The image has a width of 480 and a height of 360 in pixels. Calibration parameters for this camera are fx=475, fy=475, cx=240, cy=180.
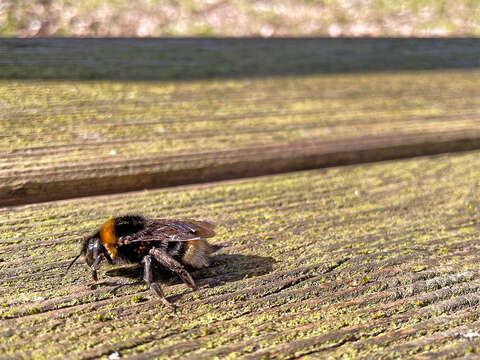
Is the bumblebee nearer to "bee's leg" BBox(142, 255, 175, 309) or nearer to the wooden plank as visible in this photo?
"bee's leg" BBox(142, 255, 175, 309)

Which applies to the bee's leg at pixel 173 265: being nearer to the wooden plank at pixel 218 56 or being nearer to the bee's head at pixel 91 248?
the bee's head at pixel 91 248

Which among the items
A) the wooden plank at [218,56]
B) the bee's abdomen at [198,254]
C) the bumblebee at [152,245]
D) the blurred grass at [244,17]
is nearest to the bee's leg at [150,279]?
the bumblebee at [152,245]

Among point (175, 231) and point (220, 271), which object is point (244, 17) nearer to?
point (175, 231)

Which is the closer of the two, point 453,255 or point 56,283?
point 56,283

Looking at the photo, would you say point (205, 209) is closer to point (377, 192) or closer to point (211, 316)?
point (211, 316)

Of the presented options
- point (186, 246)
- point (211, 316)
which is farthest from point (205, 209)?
point (211, 316)

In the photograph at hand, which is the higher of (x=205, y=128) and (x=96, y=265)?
(x=205, y=128)

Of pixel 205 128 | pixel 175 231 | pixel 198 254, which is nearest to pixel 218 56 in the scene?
pixel 205 128
